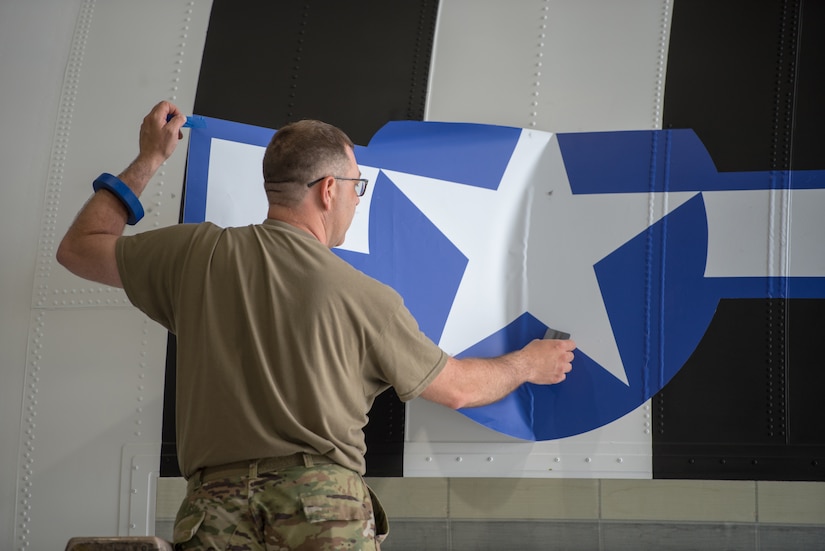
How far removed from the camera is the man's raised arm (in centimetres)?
237

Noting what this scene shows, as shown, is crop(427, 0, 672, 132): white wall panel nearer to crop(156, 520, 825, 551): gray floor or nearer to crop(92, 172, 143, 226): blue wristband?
crop(92, 172, 143, 226): blue wristband

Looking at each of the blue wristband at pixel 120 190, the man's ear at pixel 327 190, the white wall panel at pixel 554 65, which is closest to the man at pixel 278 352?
the man's ear at pixel 327 190

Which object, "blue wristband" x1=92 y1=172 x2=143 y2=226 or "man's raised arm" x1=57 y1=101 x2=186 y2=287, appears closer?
"man's raised arm" x1=57 y1=101 x2=186 y2=287

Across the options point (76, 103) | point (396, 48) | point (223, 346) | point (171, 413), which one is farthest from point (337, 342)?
point (76, 103)

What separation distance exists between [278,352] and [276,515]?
425 mm

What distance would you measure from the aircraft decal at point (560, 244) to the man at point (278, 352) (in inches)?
34.7

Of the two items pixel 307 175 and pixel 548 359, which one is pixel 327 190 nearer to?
pixel 307 175

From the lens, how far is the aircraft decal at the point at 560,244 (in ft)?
10.6

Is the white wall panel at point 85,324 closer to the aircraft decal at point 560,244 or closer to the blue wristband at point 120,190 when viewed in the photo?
the aircraft decal at point 560,244

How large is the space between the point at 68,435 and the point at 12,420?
0.26 m

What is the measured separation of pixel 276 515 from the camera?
2.05 metres

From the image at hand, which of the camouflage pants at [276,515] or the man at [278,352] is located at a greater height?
A: the man at [278,352]

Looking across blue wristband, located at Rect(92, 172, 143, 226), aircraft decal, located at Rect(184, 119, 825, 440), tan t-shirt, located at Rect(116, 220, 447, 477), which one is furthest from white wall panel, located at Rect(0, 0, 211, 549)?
tan t-shirt, located at Rect(116, 220, 447, 477)

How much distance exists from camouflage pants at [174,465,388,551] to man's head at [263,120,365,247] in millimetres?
754
